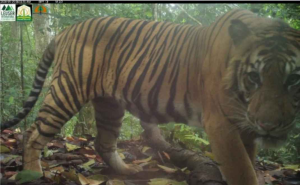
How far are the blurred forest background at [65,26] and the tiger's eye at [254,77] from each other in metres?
0.34

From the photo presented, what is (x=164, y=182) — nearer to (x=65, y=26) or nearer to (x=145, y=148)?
(x=145, y=148)

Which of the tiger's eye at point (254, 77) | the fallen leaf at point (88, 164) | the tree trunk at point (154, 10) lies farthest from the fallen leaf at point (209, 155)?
the tree trunk at point (154, 10)

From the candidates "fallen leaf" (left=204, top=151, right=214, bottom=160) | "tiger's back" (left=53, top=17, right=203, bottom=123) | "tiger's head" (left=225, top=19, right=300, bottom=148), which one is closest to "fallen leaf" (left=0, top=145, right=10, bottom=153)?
"tiger's back" (left=53, top=17, right=203, bottom=123)

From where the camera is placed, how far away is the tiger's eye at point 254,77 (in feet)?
4.21

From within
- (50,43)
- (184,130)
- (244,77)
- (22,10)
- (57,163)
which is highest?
(22,10)

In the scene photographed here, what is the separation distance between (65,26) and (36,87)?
1.21 feet

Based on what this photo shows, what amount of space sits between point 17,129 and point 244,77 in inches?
46.4

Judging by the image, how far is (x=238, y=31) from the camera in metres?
1.34

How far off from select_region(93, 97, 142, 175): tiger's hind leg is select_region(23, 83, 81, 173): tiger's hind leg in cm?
18

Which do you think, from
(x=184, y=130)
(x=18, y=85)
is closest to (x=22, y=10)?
(x=18, y=85)

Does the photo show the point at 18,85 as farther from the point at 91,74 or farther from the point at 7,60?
the point at 91,74

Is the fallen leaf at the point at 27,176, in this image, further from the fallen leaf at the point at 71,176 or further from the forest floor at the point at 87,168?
the fallen leaf at the point at 71,176

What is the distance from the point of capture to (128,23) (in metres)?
1.63

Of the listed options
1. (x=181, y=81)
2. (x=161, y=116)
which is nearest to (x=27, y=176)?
(x=161, y=116)
